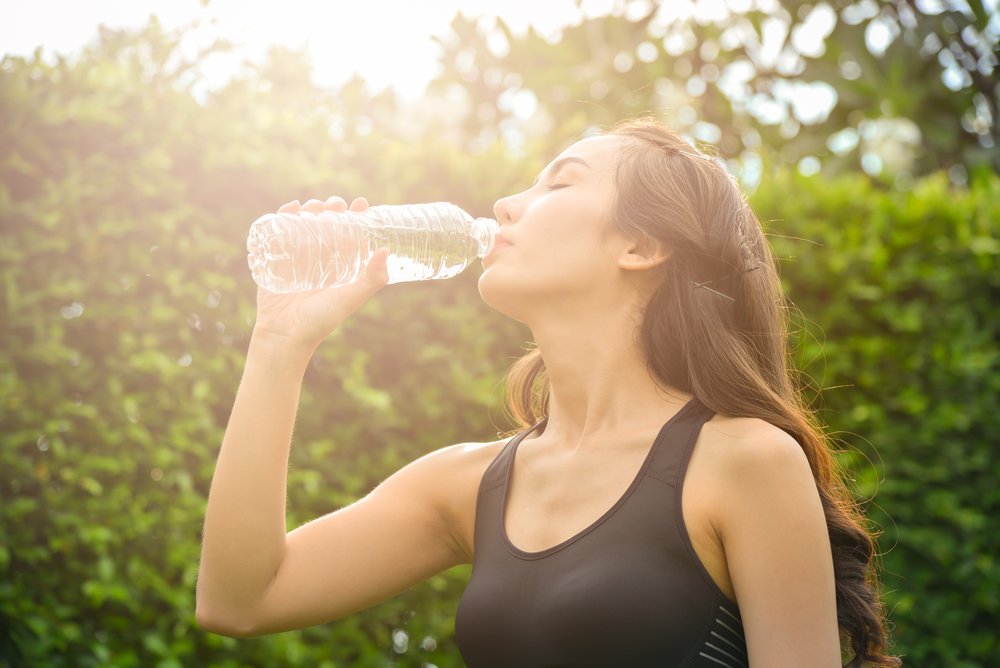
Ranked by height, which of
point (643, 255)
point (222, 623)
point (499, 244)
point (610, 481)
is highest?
point (499, 244)

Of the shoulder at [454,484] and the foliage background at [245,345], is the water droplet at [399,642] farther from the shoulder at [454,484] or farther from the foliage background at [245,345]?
the shoulder at [454,484]

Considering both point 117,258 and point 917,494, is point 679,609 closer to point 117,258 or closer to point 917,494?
point 117,258

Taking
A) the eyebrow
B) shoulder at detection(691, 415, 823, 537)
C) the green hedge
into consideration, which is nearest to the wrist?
the eyebrow

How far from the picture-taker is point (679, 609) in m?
1.50

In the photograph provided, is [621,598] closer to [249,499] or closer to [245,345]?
[249,499]

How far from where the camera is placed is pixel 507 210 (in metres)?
2.01

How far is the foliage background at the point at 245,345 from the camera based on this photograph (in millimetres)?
3010

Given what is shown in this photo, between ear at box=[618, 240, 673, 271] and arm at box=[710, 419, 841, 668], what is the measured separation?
574 mm

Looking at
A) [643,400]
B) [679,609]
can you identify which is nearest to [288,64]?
[643,400]

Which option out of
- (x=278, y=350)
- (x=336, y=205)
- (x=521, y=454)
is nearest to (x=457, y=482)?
(x=521, y=454)

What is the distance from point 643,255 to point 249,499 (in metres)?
1.16

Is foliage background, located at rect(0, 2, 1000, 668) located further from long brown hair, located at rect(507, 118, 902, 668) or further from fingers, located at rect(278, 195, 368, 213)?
fingers, located at rect(278, 195, 368, 213)

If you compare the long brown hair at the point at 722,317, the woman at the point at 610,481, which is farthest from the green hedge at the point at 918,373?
the woman at the point at 610,481

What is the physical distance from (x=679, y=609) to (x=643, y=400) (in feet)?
1.78
